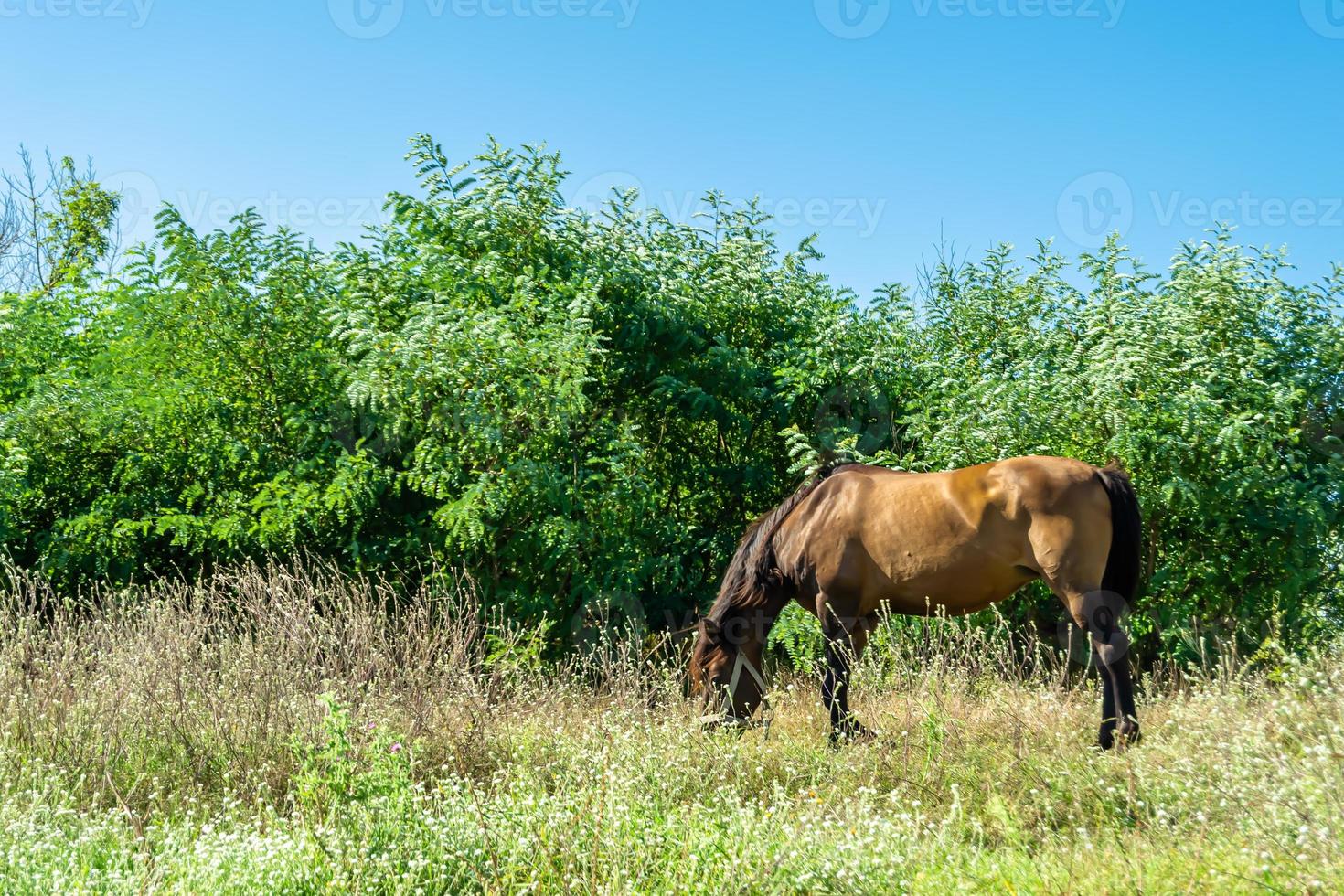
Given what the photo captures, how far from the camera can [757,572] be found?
6.96m

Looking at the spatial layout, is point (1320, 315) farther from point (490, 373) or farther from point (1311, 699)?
point (490, 373)

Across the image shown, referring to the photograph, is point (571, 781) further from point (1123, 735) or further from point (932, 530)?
point (1123, 735)

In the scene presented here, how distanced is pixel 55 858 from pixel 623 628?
4.71 metres

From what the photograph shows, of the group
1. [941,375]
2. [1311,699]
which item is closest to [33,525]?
[941,375]

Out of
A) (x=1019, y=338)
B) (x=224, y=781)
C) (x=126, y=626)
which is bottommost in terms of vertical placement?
(x=224, y=781)

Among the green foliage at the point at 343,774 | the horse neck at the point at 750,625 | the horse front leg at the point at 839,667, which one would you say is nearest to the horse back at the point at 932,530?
the horse front leg at the point at 839,667

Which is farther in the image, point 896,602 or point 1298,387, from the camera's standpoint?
point 1298,387

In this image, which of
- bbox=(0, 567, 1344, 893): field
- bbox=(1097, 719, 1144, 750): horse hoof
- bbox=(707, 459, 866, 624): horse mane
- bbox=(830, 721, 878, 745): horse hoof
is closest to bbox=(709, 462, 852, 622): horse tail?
bbox=(707, 459, 866, 624): horse mane

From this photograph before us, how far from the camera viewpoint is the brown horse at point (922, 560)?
620cm

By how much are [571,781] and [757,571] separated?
2.40 meters

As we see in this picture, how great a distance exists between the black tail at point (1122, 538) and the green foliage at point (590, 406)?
121 cm

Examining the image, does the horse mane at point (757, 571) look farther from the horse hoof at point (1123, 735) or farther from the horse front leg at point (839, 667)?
the horse hoof at point (1123, 735)

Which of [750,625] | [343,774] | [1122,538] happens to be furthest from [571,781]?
[1122,538]

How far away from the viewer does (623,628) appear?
8.33 metres
